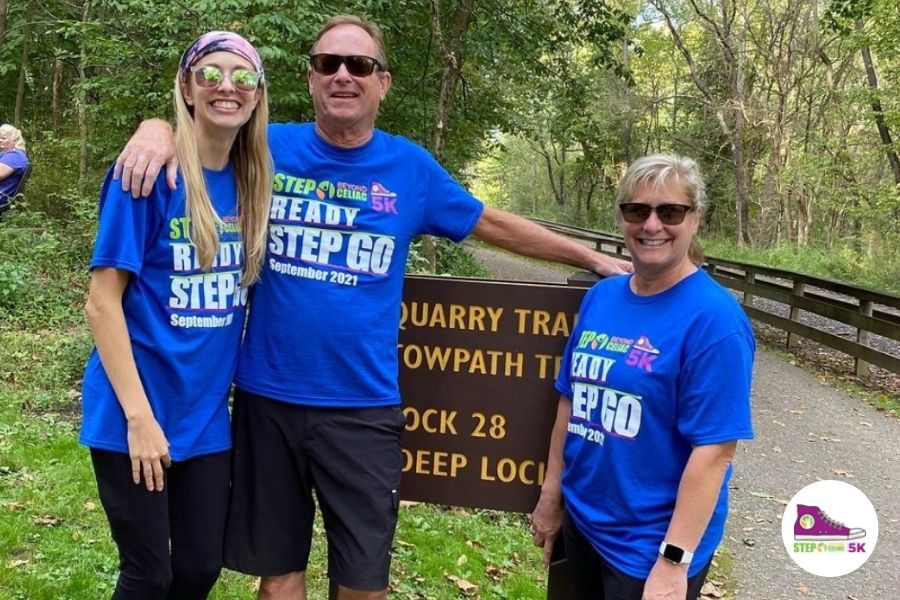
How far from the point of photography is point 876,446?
6742 mm

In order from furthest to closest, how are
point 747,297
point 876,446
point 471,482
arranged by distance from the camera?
point 747,297 < point 876,446 < point 471,482

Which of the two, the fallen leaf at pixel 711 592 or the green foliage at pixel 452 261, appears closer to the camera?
the fallen leaf at pixel 711 592

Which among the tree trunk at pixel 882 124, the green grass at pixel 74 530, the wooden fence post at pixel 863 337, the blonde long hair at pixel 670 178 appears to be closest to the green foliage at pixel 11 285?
the green grass at pixel 74 530

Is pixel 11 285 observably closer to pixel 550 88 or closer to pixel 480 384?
pixel 480 384

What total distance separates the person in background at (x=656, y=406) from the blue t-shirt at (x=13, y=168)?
859 cm

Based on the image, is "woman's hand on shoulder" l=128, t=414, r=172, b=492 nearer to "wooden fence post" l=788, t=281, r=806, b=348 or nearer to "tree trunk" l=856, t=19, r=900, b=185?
"wooden fence post" l=788, t=281, r=806, b=348

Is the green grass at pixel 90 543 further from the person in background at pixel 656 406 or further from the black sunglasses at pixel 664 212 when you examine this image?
the black sunglasses at pixel 664 212

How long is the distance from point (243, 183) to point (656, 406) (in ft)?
4.73

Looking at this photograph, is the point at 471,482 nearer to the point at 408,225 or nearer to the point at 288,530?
the point at 288,530

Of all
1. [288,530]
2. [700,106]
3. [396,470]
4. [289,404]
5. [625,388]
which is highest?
[700,106]

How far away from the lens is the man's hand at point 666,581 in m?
2.11

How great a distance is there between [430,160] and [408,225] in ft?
0.92

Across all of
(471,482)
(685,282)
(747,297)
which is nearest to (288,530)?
(471,482)

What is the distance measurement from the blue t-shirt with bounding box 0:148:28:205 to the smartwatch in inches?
356
